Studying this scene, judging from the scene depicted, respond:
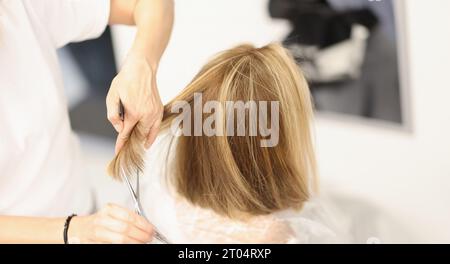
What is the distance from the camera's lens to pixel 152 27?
1.04 m

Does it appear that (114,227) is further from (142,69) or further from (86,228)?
(142,69)

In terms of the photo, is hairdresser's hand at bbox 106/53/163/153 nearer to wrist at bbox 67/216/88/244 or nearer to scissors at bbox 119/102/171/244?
scissors at bbox 119/102/171/244

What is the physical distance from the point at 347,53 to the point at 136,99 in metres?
0.39

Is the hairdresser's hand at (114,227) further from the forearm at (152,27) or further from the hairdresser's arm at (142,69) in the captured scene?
the forearm at (152,27)

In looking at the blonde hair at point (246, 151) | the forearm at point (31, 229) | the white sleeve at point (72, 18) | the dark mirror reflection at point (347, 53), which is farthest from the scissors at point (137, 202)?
the dark mirror reflection at point (347, 53)

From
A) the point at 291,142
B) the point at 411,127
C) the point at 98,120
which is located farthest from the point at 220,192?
the point at 411,127

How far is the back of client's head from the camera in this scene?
1030 millimetres

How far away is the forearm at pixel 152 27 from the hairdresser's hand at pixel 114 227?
11.1 inches

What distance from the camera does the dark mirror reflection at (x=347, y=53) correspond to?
1.00 meters

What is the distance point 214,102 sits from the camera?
1038mm

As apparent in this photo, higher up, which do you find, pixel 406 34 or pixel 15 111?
pixel 406 34

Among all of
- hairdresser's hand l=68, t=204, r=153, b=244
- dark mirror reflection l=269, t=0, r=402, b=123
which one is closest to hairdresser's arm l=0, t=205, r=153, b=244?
hairdresser's hand l=68, t=204, r=153, b=244

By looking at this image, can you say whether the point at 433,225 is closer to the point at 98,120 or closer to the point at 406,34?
the point at 406,34

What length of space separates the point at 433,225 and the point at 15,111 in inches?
31.2
